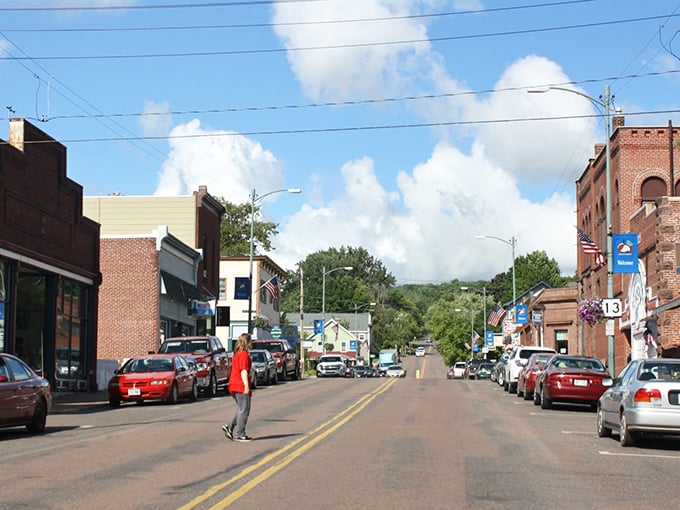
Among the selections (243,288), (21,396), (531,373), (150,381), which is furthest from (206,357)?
(243,288)

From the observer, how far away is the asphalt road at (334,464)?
34.1 ft

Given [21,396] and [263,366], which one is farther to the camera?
[263,366]

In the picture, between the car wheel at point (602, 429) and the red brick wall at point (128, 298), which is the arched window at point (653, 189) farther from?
the car wheel at point (602, 429)

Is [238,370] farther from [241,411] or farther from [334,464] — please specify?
[334,464]

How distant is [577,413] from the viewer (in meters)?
26.1

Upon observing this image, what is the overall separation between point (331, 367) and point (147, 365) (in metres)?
38.2

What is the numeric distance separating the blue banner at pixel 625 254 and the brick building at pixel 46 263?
63.4 ft

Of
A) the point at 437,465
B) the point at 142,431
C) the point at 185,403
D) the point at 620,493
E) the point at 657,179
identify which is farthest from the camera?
the point at 657,179

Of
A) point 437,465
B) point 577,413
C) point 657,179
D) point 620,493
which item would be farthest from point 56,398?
point 657,179

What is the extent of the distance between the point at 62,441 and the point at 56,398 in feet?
51.2

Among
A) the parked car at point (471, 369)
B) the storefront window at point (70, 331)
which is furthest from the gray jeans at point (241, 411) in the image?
the parked car at point (471, 369)

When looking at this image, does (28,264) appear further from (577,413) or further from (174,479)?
(174,479)

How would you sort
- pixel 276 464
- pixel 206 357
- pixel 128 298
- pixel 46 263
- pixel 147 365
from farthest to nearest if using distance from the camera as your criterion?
1. pixel 128 298
2. pixel 46 263
3. pixel 206 357
4. pixel 147 365
5. pixel 276 464

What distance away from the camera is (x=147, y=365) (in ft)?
95.0
